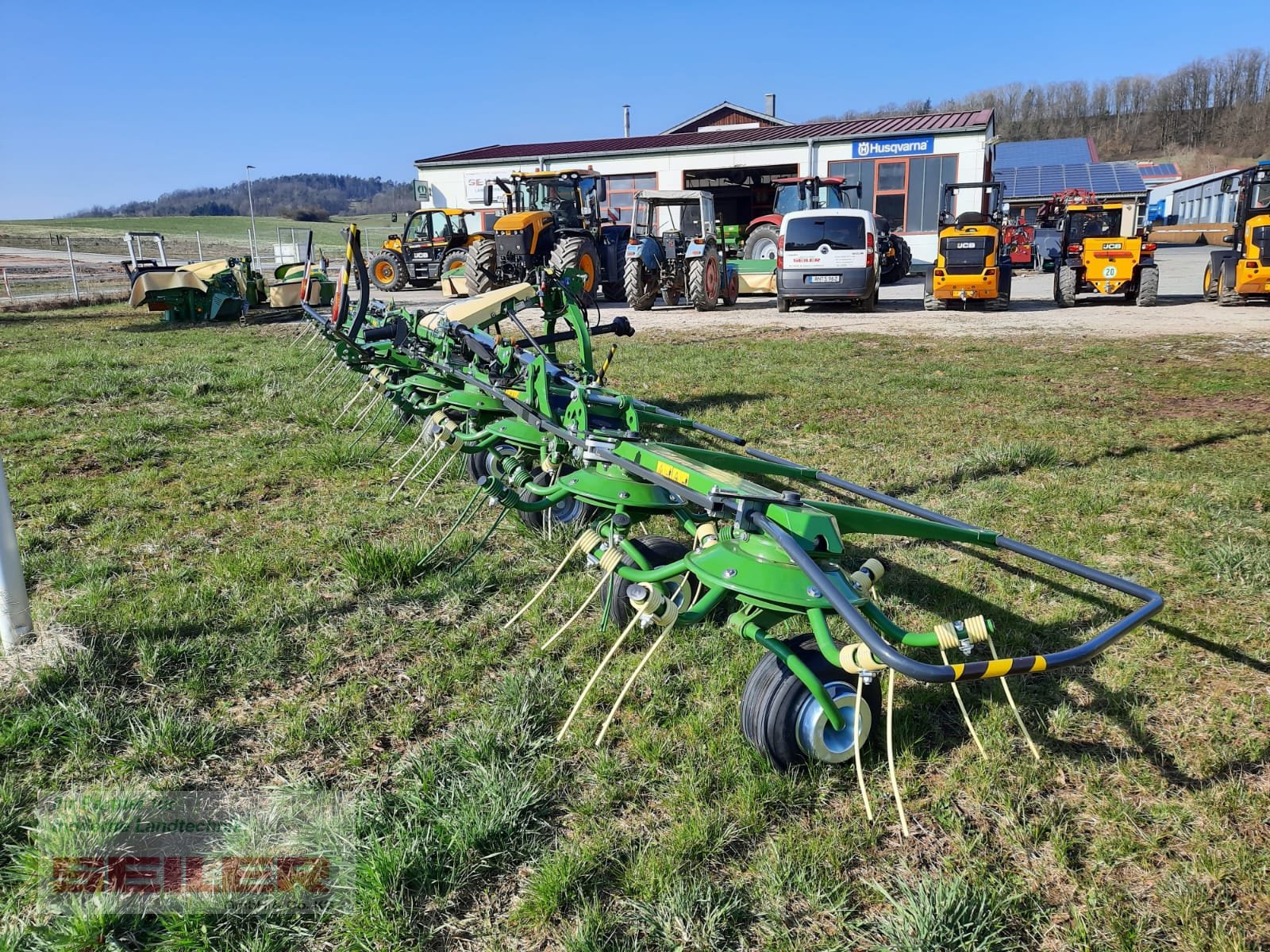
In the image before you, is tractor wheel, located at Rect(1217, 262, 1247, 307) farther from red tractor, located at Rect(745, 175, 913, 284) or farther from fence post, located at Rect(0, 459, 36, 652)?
fence post, located at Rect(0, 459, 36, 652)

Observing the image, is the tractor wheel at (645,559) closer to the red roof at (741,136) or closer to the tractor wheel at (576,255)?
the tractor wheel at (576,255)

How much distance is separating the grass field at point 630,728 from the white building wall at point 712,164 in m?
21.1

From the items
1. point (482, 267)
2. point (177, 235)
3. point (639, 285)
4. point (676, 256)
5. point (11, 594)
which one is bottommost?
point (11, 594)

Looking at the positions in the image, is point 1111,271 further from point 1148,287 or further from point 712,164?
point 712,164

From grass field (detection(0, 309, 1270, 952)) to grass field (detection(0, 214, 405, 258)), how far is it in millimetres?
28127

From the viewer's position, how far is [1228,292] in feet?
45.0

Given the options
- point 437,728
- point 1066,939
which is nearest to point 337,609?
point 437,728

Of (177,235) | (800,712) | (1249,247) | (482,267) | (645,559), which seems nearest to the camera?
(800,712)

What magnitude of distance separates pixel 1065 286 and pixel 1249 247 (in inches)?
101

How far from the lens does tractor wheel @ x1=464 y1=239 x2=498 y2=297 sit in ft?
51.3

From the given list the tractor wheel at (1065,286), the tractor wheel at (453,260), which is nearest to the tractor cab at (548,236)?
the tractor wheel at (453,260)

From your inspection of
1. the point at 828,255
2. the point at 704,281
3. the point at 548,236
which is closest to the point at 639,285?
the point at 704,281

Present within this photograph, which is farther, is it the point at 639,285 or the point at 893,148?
the point at 893,148

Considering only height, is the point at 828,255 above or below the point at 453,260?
below
